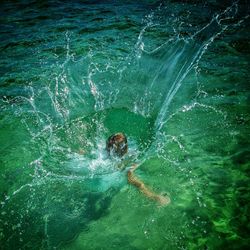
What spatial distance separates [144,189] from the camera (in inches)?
193

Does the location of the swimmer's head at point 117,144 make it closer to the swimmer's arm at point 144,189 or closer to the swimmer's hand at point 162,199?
the swimmer's arm at point 144,189

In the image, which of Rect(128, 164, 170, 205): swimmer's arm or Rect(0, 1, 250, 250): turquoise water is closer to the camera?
Rect(0, 1, 250, 250): turquoise water

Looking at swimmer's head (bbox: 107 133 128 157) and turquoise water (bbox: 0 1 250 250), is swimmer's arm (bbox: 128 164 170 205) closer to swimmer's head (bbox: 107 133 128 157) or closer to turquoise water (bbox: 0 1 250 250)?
turquoise water (bbox: 0 1 250 250)

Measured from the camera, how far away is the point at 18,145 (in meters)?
5.96

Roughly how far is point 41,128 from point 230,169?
159 inches

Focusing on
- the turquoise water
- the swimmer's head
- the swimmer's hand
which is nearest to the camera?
the turquoise water

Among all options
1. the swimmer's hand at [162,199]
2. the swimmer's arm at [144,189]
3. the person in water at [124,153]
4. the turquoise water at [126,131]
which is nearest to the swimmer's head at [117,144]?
the person in water at [124,153]

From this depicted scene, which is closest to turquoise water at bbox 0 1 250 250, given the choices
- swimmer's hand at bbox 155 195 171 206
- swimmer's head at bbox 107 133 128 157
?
swimmer's hand at bbox 155 195 171 206

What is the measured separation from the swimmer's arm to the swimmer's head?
0.40 metres

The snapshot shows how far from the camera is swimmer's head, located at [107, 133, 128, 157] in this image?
493cm

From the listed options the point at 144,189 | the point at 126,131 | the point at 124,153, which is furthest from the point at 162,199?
the point at 126,131

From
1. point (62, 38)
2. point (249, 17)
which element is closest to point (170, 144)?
point (62, 38)

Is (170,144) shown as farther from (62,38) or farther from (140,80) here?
(62,38)

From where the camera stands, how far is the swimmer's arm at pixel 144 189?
473cm
